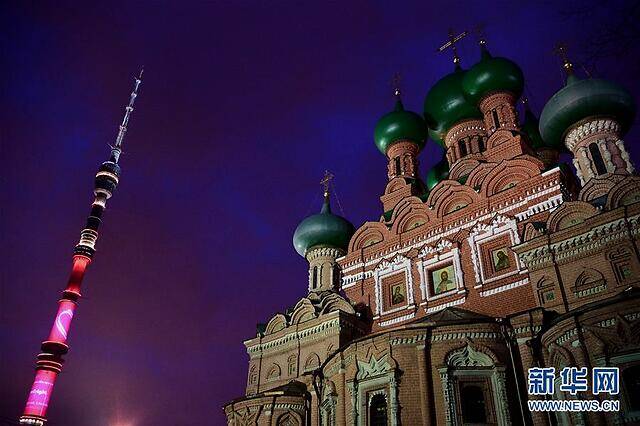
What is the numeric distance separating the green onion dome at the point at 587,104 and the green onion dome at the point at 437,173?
646cm

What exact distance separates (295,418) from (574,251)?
9.15 metres

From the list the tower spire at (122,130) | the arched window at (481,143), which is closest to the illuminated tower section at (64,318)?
the tower spire at (122,130)

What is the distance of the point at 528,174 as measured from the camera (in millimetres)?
15359

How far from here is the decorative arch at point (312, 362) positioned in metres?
16.2

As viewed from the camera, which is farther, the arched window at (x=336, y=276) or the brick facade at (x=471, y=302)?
the arched window at (x=336, y=276)

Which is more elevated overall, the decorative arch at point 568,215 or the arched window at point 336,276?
the arched window at point 336,276

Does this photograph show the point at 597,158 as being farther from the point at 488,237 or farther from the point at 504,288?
the point at 504,288

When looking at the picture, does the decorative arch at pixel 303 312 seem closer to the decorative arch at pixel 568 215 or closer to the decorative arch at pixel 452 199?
the decorative arch at pixel 452 199

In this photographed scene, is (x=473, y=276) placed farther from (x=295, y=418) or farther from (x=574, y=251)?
(x=295, y=418)

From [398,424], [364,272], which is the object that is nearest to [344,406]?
[398,424]

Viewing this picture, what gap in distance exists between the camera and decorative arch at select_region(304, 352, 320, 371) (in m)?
16.2

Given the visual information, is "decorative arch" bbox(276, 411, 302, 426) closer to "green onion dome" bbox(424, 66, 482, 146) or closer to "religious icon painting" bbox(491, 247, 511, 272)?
"religious icon painting" bbox(491, 247, 511, 272)

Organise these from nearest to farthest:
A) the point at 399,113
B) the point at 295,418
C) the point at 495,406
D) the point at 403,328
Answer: the point at 495,406
the point at 403,328
the point at 295,418
the point at 399,113

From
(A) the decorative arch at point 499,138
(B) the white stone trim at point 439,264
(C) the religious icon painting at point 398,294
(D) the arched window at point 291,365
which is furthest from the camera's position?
(A) the decorative arch at point 499,138
